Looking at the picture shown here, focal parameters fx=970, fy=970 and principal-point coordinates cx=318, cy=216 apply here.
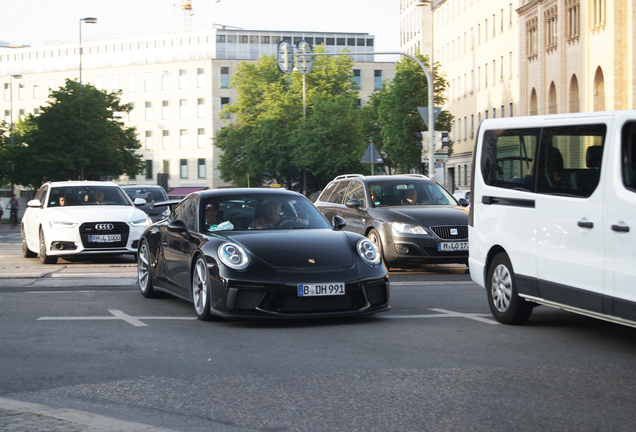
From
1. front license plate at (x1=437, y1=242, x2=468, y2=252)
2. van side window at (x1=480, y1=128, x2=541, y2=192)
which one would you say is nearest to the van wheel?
van side window at (x1=480, y1=128, x2=541, y2=192)

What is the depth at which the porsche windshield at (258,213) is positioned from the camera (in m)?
Result: 10.0

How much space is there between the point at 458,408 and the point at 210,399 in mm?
1487

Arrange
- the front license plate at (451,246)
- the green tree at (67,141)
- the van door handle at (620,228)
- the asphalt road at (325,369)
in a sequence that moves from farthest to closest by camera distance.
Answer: the green tree at (67,141), the front license plate at (451,246), the van door handle at (620,228), the asphalt road at (325,369)

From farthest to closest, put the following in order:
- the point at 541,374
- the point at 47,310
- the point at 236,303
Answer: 1. the point at 47,310
2. the point at 236,303
3. the point at 541,374

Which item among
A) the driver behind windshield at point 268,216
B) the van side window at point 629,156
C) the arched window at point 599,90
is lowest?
the driver behind windshield at point 268,216

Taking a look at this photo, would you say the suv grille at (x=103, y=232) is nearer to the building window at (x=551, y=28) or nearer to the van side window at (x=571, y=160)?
the van side window at (x=571, y=160)

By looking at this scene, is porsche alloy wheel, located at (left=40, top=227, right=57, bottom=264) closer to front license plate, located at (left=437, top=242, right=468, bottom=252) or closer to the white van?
front license plate, located at (left=437, top=242, right=468, bottom=252)

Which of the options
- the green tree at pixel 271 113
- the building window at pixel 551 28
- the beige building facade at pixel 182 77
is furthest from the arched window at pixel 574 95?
the beige building facade at pixel 182 77

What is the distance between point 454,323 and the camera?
9.11 m

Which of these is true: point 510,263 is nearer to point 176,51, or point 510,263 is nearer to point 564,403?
point 564,403

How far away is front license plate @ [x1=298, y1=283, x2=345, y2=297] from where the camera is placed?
28.7 ft

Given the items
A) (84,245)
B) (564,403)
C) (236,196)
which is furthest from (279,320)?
(84,245)

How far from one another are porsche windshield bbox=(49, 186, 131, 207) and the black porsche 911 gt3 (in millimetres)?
8349

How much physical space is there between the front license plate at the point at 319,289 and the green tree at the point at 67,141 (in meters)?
42.4
